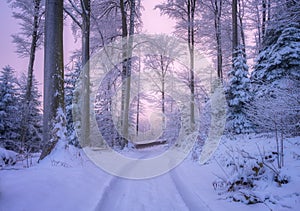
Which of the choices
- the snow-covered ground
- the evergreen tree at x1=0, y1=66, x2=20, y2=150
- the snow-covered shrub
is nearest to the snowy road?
the snow-covered ground

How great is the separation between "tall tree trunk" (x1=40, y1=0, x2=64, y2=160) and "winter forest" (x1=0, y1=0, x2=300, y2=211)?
2cm

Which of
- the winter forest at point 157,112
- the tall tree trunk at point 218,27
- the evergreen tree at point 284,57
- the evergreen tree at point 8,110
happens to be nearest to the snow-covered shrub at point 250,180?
the winter forest at point 157,112

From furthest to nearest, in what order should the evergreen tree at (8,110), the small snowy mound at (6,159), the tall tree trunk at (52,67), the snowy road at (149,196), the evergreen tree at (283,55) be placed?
the evergreen tree at (8,110) < the evergreen tree at (283,55) < the tall tree trunk at (52,67) < the small snowy mound at (6,159) < the snowy road at (149,196)

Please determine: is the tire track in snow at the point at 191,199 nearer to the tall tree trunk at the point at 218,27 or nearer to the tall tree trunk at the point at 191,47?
the tall tree trunk at the point at 191,47

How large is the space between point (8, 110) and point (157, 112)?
1348 centimetres

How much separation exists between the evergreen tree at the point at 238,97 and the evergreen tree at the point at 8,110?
11802mm

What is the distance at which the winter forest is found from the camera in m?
2.71

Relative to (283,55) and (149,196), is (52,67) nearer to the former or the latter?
(149,196)

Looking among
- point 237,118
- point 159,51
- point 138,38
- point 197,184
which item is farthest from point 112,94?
point 197,184

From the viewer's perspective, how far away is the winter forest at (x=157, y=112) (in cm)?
271

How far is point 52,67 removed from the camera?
4219mm

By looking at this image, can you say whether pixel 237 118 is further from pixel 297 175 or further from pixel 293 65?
pixel 297 175

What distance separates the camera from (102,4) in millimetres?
10594

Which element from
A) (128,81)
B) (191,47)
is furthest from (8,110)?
(191,47)
